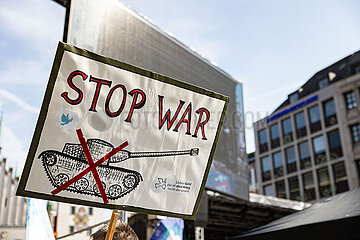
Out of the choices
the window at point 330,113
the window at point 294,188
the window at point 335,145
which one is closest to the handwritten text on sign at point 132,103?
the window at point 335,145

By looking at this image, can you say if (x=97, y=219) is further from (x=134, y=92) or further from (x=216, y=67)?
(x=134, y=92)

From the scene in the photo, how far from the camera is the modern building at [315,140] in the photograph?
29.6 meters

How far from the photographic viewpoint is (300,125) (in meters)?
34.4

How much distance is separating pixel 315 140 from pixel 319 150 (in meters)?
1.02

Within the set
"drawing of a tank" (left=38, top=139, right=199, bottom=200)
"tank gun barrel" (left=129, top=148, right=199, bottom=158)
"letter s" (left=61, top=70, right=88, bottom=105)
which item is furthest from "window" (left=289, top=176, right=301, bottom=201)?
"letter s" (left=61, top=70, right=88, bottom=105)

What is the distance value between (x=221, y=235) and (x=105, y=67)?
11.2 m

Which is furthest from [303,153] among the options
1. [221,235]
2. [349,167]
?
[221,235]

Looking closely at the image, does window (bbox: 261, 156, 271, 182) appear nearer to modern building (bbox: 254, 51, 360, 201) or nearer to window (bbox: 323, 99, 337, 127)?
modern building (bbox: 254, 51, 360, 201)

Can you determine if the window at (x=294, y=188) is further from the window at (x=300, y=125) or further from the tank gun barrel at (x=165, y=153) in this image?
the tank gun barrel at (x=165, y=153)

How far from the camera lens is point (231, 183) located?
8.77m

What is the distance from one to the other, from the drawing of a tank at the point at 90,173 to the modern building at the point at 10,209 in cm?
510

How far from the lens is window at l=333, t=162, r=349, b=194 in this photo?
29250mm

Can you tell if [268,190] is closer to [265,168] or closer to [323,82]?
[265,168]

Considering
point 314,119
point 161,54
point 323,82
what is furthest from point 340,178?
point 161,54
